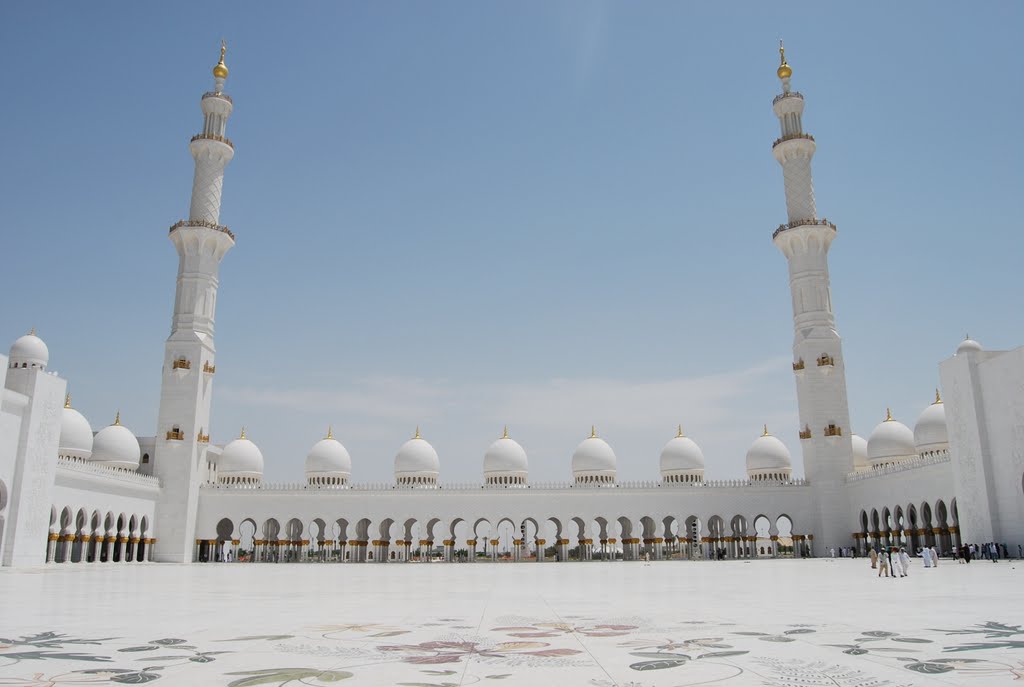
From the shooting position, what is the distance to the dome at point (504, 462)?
38.9 meters

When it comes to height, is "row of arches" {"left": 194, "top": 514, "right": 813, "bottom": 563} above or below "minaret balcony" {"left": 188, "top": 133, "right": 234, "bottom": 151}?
below

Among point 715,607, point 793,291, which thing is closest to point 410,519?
point 793,291

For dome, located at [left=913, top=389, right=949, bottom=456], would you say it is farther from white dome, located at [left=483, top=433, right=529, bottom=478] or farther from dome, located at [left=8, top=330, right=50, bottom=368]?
dome, located at [left=8, top=330, right=50, bottom=368]

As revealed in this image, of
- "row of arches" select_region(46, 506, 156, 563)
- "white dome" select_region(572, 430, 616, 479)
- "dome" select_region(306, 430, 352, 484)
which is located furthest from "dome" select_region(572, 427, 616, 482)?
"row of arches" select_region(46, 506, 156, 563)

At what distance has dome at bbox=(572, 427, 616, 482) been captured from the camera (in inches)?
1532

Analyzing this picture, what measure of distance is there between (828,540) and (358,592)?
94.6ft

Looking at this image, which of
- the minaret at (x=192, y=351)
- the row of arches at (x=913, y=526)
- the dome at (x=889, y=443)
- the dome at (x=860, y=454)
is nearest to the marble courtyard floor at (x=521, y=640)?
the row of arches at (x=913, y=526)

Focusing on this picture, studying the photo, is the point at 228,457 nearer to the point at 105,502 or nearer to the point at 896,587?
the point at 105,502

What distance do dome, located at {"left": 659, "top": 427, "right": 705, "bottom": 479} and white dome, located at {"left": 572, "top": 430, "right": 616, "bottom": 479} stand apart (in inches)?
106

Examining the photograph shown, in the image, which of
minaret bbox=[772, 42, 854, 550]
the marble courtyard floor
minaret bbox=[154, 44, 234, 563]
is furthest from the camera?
minaret bbox=[772, 42, 854, 550]

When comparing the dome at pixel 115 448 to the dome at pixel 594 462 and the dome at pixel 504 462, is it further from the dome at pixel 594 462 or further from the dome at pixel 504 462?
the dome at pixel 594 462

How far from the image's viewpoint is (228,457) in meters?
38.8

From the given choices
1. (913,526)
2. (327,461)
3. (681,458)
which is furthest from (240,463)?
(913,526)

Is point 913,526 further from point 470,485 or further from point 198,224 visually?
point 198,224
